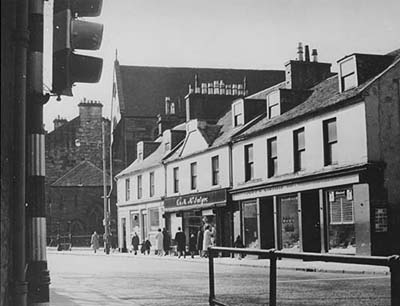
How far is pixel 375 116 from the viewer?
20.8m

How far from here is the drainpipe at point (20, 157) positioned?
4551 millimetres

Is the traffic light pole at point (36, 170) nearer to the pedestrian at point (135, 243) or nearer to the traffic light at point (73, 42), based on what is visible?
the traffic light at point (73, 42)

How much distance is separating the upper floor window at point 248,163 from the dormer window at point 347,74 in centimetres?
606

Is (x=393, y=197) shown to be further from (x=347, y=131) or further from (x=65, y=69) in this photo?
(x=65, y=69)

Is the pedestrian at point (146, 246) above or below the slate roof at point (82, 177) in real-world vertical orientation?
below

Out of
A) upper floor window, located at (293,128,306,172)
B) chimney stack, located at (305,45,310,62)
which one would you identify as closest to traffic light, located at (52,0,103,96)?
upper floor window, located at (293,128,306,172)

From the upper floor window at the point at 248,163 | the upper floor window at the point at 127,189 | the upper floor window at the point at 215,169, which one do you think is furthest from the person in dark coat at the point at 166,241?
the upper floor window at the point at 127,189

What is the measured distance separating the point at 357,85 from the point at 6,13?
19030 mm

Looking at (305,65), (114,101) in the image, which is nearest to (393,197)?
(305,65)

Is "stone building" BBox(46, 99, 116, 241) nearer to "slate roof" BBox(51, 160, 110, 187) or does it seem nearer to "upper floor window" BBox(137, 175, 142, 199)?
"slate roof" BBox(51, 160, 110, 187)

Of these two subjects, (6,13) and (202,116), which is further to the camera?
(202,116)

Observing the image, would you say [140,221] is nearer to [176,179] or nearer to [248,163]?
[176,179]

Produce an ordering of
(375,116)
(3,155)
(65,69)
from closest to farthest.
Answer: (3,155) → (65,69) → (375,116)

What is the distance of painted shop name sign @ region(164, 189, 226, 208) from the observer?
29.8 m
